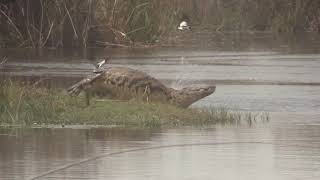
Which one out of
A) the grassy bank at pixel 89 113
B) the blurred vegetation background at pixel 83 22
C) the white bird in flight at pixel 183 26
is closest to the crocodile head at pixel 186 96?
the grassy bank at pixel 89 113

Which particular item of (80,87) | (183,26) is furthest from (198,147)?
(183,26)

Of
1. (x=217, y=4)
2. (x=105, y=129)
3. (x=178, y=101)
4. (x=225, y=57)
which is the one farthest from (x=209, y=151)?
(x=217, y=4)

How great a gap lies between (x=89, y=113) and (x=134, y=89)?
127 inches

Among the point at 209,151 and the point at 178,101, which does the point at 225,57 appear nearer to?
the point at 178,101

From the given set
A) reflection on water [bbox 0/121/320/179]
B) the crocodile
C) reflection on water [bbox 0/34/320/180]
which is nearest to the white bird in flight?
reflection on water [bbox 0/34/320/180]

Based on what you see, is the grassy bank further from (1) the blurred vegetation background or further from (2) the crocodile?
(1) the blurred vegetation background

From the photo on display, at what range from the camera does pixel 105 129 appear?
47.8ft

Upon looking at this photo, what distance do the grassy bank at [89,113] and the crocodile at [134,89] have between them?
1571 mm

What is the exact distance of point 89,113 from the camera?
1576 centimetres

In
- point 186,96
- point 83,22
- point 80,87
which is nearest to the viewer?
point 186,96

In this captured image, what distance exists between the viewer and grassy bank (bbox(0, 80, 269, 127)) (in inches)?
596

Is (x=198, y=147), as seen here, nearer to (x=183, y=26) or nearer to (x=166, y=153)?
(x=166, y=153)

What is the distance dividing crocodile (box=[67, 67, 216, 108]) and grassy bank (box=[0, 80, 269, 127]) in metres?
1.57

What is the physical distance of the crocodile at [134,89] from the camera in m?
18.7
